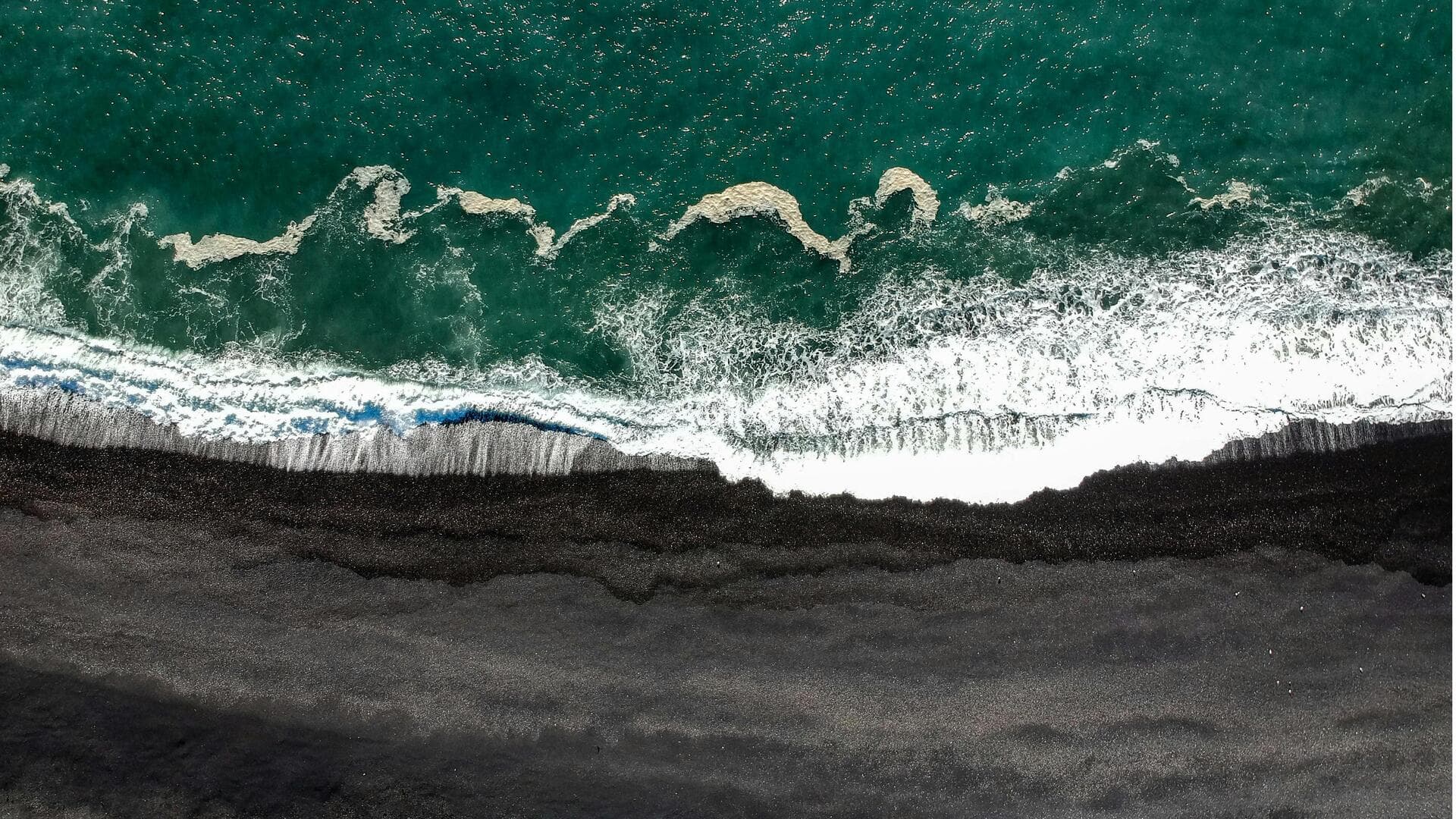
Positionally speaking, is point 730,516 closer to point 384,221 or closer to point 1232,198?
point 384,221

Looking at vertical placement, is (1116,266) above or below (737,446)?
above

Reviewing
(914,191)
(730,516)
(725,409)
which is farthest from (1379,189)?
(730,516)

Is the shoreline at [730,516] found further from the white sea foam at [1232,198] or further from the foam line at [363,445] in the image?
the white sea foam at [1232,198]

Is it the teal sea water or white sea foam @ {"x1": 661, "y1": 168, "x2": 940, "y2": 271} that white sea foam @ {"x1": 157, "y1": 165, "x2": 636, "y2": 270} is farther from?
white sea foam @ {"x1": 661, "y1": 168, "x2": 940, "y2": 271}

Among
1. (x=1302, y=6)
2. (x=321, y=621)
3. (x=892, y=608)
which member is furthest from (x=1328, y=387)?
(x=321, y=621)

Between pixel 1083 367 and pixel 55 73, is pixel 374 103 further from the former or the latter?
pixel 1083 367

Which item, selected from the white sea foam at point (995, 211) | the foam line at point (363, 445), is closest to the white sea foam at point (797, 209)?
the white sea foam at point (995, 211)

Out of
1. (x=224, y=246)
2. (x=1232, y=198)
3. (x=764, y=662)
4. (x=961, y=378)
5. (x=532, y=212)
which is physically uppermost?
(x=1232, y=198)
